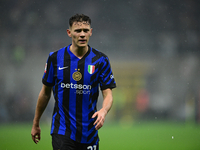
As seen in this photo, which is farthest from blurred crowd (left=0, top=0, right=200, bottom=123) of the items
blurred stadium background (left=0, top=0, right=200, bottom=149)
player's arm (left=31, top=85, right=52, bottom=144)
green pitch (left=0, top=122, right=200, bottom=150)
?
player's arm (left=31, top=85, right=52, bottom=144)

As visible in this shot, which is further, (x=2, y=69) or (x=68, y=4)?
(x=68, y=4)

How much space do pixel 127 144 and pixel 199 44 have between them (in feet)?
26.2

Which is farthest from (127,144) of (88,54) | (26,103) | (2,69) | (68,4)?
(68,4)

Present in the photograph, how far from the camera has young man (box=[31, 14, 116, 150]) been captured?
2744 mm

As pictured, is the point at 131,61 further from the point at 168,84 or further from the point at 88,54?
the point at 88,54

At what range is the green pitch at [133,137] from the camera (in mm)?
8008

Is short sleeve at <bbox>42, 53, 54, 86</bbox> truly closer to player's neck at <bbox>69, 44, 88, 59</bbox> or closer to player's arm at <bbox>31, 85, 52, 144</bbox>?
player's arm at <bbox>31, 85, 52, 144</bbox>

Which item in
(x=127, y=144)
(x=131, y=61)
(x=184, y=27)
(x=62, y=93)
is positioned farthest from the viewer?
(x=184, y=27)

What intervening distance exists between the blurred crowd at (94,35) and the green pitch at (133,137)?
77.2 inches

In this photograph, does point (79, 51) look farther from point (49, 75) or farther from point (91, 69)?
point (49, 75)

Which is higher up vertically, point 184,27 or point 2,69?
point 184,27

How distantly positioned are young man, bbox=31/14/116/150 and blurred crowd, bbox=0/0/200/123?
9.11 metres

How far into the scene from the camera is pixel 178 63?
14.0m

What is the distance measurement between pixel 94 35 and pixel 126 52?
1751mm
